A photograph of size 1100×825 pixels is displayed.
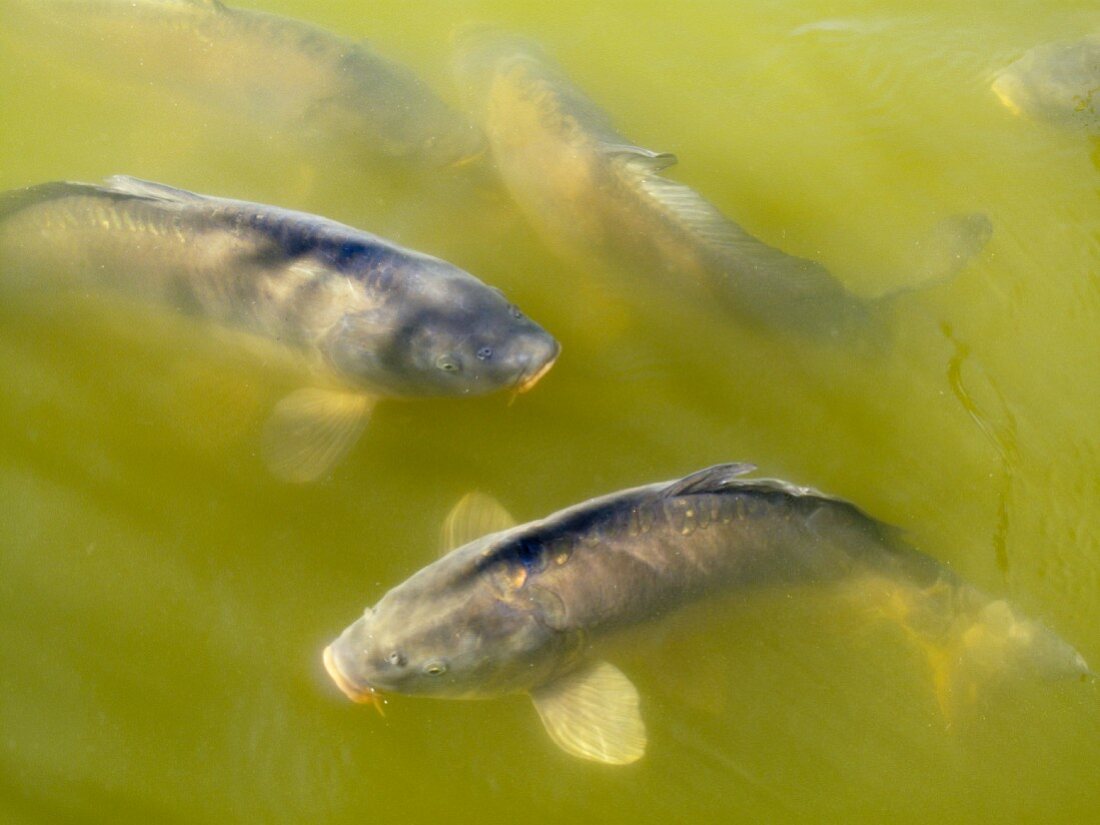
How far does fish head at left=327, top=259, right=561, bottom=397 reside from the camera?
3.17 m

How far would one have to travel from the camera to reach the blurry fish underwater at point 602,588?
258 cm

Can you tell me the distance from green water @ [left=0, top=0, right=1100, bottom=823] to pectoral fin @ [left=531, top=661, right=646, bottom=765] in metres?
0.14

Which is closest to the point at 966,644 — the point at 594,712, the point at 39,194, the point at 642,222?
the point at 594,712

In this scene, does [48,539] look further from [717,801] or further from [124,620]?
[717,801]

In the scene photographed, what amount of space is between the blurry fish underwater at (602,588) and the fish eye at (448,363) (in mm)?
619

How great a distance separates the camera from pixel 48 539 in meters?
3.25

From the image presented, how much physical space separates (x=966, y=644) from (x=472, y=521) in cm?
163

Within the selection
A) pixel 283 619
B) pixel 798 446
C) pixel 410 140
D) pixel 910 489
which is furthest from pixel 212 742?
pixel 410 140

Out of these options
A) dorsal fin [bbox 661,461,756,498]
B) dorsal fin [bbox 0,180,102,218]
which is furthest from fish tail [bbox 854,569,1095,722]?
dorsal fin [bbox 0,180,102,218]

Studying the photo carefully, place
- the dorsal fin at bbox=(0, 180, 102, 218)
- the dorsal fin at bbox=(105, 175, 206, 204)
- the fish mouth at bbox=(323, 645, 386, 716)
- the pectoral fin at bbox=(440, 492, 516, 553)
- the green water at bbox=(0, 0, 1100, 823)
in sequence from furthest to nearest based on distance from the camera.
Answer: the dorsal fin at bbox=(0, 180, 102, 218) < the dorsal fin at bbox=(105, 175, 206, 204) < the pectoral fin at bbox=(440, 492, 516, 553) < the green water at bbox=(0, 0, 1100, 823) < the fish mouth at bbox=(323, 645, 386, 716)

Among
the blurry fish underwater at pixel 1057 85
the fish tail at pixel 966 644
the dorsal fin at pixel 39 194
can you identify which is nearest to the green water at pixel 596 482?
the fish tail at pixel 966 644

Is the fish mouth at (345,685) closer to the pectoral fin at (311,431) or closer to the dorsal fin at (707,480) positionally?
the pectoral fin at (311,431)

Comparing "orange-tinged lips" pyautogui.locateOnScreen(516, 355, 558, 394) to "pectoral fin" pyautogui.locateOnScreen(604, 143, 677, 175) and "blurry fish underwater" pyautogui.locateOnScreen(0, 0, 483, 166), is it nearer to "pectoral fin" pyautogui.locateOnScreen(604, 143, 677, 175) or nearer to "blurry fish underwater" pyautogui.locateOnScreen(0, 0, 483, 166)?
"pectoral fin" pyautogui.locateOnScreen(604, 143, 677, 175)

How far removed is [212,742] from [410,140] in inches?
112
